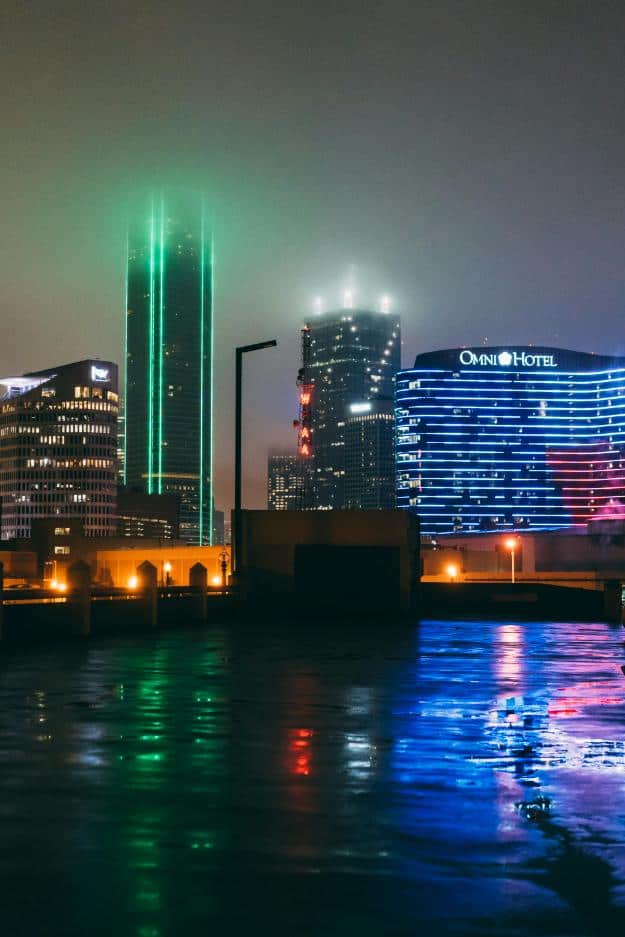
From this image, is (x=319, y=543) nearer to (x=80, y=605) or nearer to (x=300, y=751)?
(x=80, y=605)

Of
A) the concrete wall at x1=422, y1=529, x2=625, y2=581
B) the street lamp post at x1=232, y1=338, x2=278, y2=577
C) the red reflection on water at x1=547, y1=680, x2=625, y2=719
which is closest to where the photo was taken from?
the red reflection on water at x1=547, y1=680, x2=625, y2=719

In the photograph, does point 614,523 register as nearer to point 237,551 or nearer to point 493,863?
point 237,551

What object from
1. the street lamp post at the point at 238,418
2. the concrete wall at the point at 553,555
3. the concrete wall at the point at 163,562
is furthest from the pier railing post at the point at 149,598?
the concrete wall at the point at 553,555

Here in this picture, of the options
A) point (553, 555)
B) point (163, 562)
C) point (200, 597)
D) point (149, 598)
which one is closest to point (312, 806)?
point (149, 598)

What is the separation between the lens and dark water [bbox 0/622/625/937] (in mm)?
8148

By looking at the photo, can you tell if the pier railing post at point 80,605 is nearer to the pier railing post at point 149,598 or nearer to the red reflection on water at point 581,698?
the pier railing post at point 149,598

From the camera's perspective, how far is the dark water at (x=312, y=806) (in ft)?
26.7

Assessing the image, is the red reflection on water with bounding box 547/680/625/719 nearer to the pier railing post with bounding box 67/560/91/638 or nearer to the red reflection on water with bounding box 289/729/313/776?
the red reflection on water with bounding box 289/729/313/776

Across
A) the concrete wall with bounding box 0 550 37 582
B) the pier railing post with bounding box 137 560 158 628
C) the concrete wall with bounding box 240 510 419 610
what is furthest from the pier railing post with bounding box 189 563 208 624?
the concrete wall with bounding box 0 550 37 582

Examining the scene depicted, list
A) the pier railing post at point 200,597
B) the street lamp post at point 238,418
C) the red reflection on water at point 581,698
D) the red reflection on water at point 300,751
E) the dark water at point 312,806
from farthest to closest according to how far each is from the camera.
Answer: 1. the street lamp post at point 238,418
2. the pier railing post at point 200,597
3. the red reflection on water at point 581,698
4. the red reflection on water at point 300,751
5. the dark water at point 312,806

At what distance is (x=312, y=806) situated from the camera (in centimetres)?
1186

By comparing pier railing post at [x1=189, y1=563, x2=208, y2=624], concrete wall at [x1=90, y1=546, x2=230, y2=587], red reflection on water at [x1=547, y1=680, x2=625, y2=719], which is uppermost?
concrete wall at [x1=90, y1=546, x2=230, y2=587]

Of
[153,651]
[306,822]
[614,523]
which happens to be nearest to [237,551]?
[153,651]

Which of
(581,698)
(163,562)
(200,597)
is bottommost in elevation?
(581,698)
